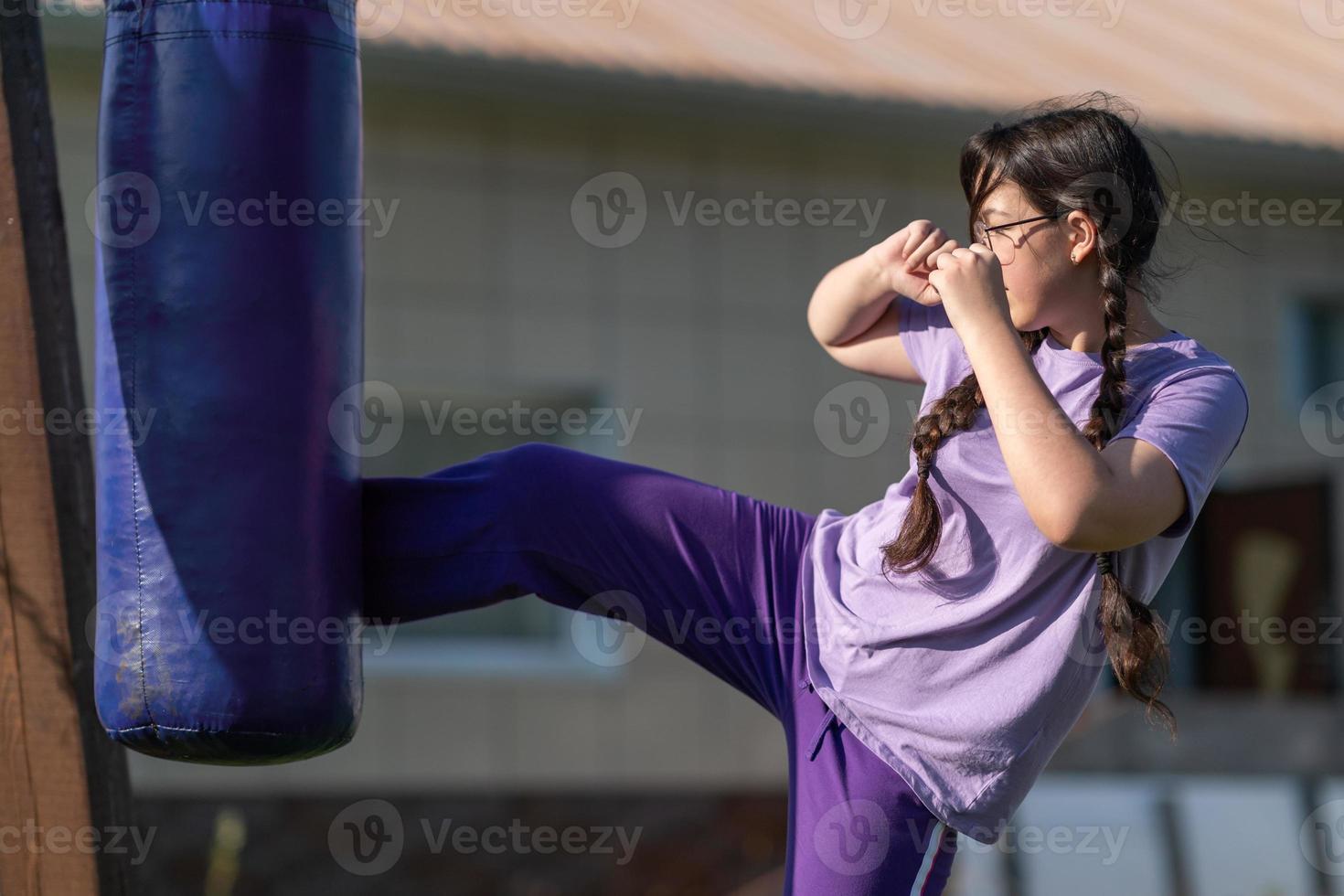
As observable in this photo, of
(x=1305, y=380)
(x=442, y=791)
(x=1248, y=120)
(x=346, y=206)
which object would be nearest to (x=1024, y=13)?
(x=1248, y=120)

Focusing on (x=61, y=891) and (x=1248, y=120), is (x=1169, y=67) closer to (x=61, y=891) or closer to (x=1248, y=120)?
(x=1248, y=120)

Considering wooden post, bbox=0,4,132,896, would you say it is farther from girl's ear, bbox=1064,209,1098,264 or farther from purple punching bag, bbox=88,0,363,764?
girl's ear, bbox=1064,209,1098,264

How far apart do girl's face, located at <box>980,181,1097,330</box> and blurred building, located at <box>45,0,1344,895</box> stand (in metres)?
4.05

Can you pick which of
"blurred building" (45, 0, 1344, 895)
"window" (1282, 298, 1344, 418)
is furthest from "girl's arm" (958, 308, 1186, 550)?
"window" (1282, 298, 1344, 418)

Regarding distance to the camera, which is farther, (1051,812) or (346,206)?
(1051,812)

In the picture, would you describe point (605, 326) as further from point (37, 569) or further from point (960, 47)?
point (37, 569)

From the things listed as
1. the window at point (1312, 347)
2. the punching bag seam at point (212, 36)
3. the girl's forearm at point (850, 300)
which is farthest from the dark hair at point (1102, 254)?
the window at point (1312, 347)

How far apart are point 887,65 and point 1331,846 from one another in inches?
166

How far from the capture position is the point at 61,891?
2947 mm

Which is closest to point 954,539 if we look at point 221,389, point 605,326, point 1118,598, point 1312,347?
point 1118,598

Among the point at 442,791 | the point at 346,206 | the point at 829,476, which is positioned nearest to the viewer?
the point at 346,206

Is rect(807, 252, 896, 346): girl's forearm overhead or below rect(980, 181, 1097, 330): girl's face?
below

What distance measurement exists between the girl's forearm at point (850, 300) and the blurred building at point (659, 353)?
375 centimetres

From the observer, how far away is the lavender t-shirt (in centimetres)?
253
